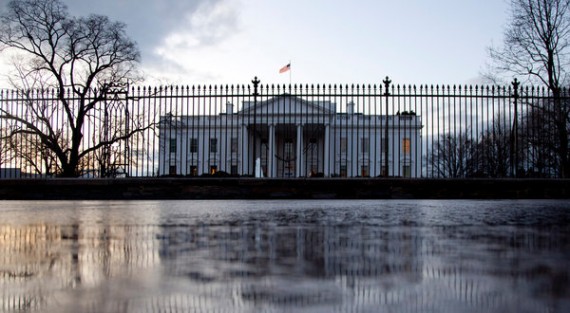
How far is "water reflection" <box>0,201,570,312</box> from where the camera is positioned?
176cm

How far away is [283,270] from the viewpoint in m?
2.40

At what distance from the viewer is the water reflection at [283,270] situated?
1.76m

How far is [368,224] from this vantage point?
16.6 ft

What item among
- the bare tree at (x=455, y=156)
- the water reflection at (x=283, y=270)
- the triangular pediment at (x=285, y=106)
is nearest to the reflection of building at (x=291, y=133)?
the triangular pediment at (x=285, y=106)

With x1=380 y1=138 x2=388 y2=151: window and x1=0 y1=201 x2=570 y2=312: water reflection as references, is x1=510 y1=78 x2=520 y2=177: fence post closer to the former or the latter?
x1=380 y1=138 x2=388 y2=151: window

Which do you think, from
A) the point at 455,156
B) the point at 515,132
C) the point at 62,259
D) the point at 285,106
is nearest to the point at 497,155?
the point at 455,156

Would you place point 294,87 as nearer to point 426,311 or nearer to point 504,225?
point 504,225

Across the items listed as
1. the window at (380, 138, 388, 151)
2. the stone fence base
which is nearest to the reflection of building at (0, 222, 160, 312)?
the stone fence base

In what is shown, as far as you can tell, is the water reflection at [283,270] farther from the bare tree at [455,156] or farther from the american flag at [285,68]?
the american flag at [285,68]

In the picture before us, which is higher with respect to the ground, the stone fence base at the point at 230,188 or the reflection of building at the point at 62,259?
the stone fence base at the point at 230,188

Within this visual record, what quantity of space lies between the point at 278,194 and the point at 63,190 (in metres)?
5.28

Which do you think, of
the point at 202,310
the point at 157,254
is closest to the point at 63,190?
the point at 157,254

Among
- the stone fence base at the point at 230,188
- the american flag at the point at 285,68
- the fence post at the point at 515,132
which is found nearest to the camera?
the stone fence base at the point at 230,188

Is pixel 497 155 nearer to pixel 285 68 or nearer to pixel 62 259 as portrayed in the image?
pixel 285 68
